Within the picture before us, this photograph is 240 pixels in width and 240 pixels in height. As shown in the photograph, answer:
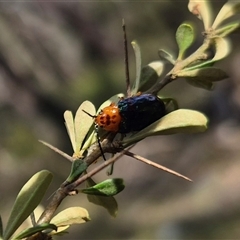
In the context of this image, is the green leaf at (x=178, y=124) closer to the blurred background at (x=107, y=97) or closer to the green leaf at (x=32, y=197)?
the green leaf at (x=32, y=197)

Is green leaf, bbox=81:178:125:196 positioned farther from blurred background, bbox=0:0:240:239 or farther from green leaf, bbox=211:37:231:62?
blurred background, bbox=0:0:240:239

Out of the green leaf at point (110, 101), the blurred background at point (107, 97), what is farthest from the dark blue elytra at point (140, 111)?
the blurred background at point (107, 97)

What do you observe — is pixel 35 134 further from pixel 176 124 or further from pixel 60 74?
pixel 176 124

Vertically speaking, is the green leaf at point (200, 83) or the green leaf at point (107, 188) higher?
the green leaf at point (200, 83)

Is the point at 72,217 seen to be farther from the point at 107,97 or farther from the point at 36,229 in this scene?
the point at 107,97

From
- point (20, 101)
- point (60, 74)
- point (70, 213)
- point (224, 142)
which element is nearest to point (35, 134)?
point (20, 101)
